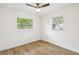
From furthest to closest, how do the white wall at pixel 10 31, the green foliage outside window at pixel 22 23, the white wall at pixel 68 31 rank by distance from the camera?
the green foliage outside window at pixel 22 23 → the white wall at pixel 10 31 → the white wall at pixel 68 31

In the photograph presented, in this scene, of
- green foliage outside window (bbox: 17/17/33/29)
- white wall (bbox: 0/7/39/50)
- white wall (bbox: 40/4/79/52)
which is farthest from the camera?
green foliage outside window (bbox: 17/17/33/29)

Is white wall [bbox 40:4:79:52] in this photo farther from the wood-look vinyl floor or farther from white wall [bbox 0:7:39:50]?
white wall [bbox 0:7:39:50]

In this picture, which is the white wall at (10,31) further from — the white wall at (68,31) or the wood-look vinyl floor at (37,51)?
the white wall at (68,31)

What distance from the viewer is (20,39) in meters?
3.07

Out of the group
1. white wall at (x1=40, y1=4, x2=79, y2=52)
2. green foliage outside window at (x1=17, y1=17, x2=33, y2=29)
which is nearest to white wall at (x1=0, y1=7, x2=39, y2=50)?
green foliage outside window at (x1=17, y1=17, x2=33, y2=29)

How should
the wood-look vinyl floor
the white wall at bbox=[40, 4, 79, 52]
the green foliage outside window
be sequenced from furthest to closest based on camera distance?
the green foliage outside window, the white wall at bbox=[40, 4, 79, 52], the wood-look vinyl floor

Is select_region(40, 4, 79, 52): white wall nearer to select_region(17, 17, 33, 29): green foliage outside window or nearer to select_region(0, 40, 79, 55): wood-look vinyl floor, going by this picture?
select_region(0, 40, 79, 55): wood-look vinyl floor

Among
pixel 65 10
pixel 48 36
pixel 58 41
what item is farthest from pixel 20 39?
pixel 65 10

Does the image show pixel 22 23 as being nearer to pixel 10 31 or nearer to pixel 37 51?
pixel 10 31

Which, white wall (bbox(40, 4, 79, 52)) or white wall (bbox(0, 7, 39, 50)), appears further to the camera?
white wall (bbox(0, 7, 39, 50))

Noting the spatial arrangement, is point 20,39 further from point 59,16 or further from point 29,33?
point 59,16

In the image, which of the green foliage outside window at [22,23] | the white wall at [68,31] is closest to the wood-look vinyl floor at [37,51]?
the white wall at [68,31]

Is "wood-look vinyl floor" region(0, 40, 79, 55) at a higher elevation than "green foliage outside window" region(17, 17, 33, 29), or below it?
below

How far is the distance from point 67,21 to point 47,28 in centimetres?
119
